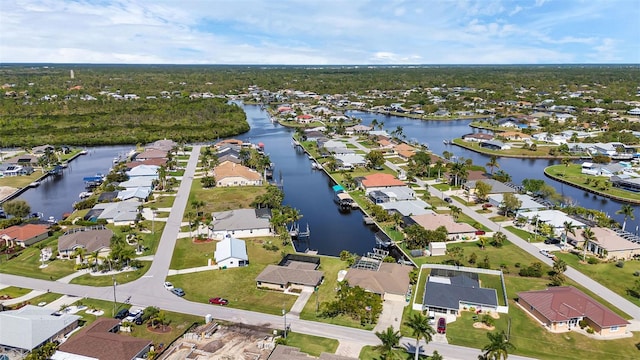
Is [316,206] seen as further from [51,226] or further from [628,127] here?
Answer: [628,127]

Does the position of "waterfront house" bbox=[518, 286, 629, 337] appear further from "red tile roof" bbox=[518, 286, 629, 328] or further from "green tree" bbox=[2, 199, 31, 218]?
"green tree" bbox=[2, 199, 31, 218]

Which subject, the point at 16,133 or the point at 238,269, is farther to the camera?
the point at 16,133

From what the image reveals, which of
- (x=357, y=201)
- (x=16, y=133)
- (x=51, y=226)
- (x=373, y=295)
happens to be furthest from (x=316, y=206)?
(x=16, y=133)

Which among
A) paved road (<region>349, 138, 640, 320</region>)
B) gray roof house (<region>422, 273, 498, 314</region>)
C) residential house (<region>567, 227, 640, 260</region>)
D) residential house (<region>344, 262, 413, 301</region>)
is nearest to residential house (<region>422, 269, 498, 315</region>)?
gray roof house (<region>422, 273, 498, 314</region>)

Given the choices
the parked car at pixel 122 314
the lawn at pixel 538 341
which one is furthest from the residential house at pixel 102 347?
the lawn at pixel 538 341

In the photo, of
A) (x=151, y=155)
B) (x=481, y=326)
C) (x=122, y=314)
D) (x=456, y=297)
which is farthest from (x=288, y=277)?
(x=151, y=155)

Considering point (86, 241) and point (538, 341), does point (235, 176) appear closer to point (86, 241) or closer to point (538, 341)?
point (86, 241)
